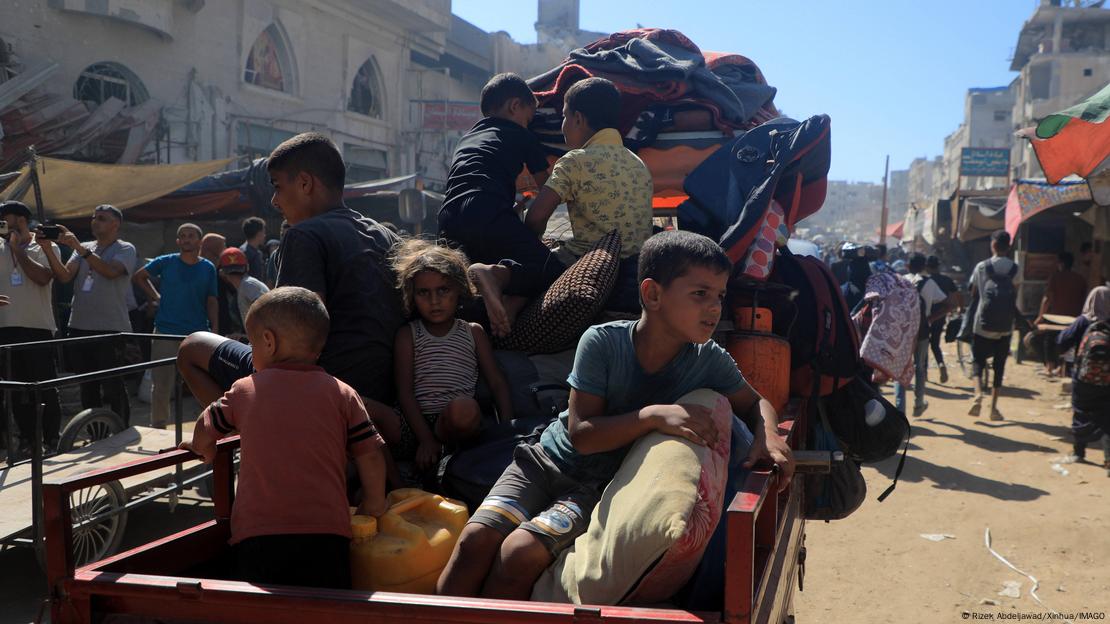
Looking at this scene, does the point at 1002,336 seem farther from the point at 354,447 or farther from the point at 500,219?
the point at 354,447

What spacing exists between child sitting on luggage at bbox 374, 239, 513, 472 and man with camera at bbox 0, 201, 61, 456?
13.8 ft

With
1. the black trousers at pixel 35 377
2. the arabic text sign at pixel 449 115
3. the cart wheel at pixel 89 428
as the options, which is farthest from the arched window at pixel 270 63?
the cart wheel at pixel 89 428

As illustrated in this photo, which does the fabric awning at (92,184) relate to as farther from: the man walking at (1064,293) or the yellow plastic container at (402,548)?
the man walking at (1064,293)

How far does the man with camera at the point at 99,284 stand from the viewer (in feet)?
21.0

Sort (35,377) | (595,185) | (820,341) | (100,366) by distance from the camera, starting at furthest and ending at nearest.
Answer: (100,366) → (35,377) → (820,341) → (595,185)

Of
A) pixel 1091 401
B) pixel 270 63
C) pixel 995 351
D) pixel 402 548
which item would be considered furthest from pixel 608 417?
pixel 270 63

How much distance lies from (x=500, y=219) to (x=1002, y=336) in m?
8.09

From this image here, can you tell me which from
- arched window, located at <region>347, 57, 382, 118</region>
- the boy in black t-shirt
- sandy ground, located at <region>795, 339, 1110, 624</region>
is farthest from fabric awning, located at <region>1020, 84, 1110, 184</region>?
arched window, located at <region>347, 57, 382, 118</region>

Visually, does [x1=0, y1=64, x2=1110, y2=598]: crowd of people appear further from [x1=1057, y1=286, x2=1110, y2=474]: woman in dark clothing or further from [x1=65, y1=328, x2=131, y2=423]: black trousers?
[x1=1057, y1=286, x2=1110, y2=474]: woman in dark clothing

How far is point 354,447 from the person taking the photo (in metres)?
2.16

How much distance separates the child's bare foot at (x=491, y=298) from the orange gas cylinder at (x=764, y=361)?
0.85 m

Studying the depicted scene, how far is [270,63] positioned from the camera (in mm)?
22172

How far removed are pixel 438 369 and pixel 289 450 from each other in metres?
0.91

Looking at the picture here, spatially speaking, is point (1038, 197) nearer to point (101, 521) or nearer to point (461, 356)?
point (461, 356)
